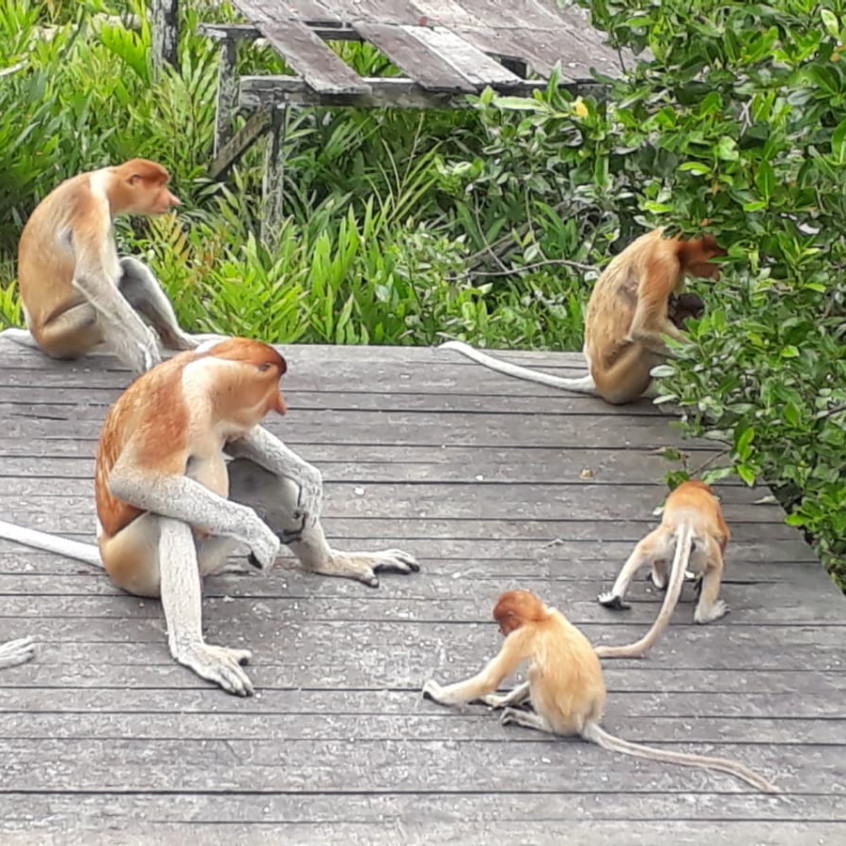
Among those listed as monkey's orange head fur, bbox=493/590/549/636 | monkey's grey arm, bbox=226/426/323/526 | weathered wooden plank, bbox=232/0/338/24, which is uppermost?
weathered wooden plank, bbox=232/0/338/24

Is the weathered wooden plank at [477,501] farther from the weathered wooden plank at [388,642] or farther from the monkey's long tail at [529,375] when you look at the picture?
the monkey's long tail at [529,375]

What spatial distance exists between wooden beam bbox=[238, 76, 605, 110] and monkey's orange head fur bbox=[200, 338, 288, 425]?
363cm

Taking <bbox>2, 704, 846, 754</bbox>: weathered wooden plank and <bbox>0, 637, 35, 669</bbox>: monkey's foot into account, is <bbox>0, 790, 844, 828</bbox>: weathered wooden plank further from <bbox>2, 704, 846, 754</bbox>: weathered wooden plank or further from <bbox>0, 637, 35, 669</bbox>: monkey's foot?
<bbox>0, 637, 35, 669</bbox>: monkey's foot

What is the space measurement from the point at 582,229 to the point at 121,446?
4421 millimetres

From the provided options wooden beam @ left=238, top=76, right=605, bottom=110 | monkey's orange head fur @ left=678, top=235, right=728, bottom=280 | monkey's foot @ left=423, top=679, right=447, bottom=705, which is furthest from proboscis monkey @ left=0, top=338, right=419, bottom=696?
wooden beam @ left=238, top=76, right=605, bottom=110

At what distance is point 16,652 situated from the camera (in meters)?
3.37

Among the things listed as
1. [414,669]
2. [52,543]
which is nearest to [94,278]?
[52,543]

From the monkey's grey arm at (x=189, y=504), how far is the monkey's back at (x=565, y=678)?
696 millimetres

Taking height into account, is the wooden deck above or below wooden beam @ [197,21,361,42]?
below

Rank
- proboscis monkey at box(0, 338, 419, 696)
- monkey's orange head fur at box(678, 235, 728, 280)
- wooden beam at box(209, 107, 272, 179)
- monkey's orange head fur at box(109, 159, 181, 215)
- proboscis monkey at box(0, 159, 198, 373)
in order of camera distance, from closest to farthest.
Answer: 1. proboscis monkey at box(0, 338, 419, 696)
2. monkey's orange head fur at box(678, 235, 728, 280)
3. proboscis monkey at box(0, 159, 198, 373)
4. monkey's orange head fur at box(109, 159, 181, 215)
5. wooden beam at box(209, 107, 272, 179)

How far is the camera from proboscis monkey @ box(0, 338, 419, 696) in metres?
3.39

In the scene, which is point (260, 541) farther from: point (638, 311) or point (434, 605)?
point (638, 311)

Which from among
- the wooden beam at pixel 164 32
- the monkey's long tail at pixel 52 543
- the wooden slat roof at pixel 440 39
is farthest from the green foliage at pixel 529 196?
the monkey's long tail at pixel 52 543

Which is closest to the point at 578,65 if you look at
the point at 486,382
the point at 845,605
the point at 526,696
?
the point at 486,382
